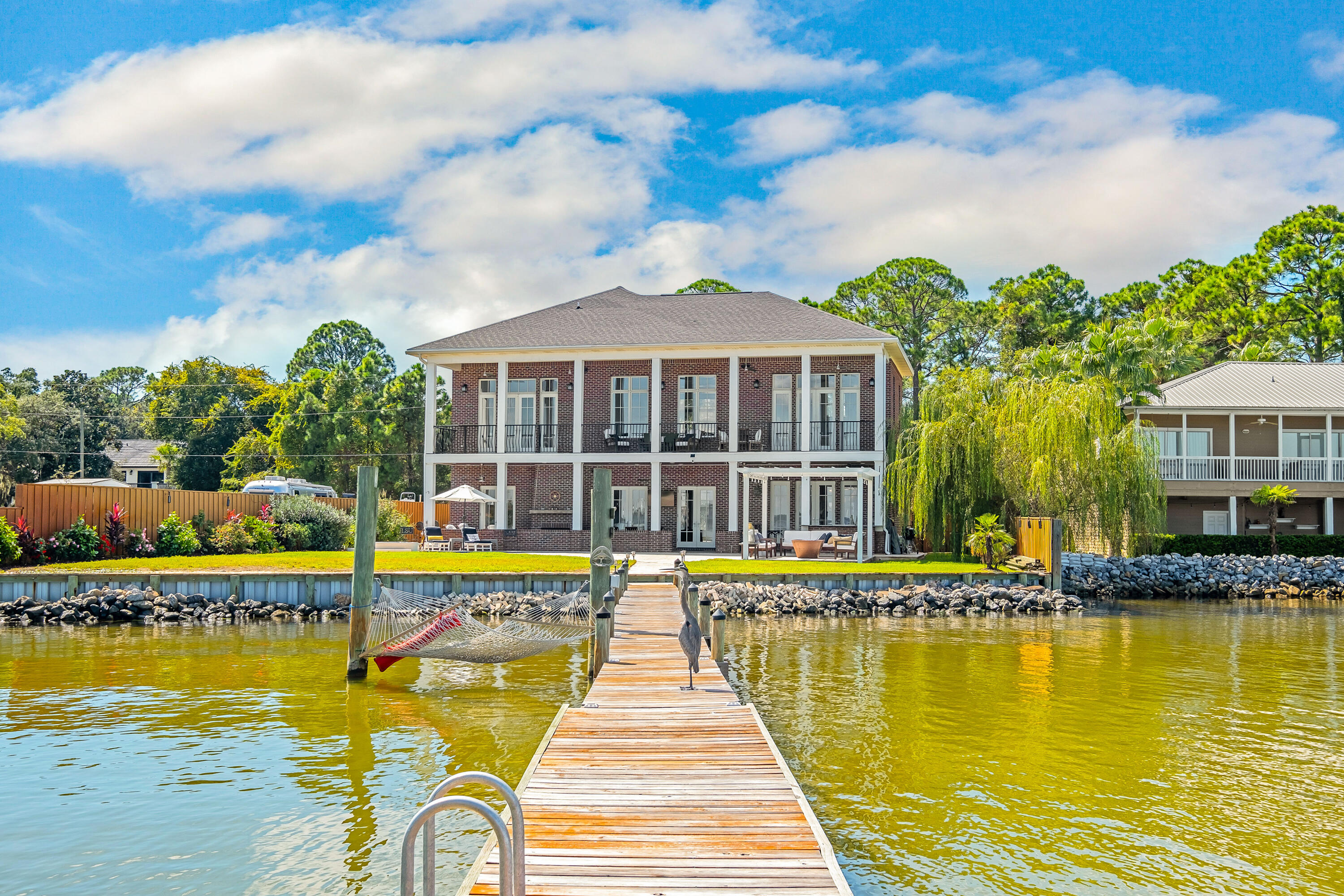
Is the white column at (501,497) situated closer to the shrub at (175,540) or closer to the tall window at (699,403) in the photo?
the tall window at (699,403)

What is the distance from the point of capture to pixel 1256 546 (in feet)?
97.3

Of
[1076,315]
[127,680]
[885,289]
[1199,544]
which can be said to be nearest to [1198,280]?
[1076,315]

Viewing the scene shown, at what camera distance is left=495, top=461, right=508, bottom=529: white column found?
3134cm

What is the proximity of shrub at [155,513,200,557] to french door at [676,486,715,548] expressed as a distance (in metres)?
13.2

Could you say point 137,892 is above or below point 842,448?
below

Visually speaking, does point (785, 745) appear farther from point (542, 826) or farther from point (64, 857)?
point (64, 857)

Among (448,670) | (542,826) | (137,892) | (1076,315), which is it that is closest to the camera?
(542,826)

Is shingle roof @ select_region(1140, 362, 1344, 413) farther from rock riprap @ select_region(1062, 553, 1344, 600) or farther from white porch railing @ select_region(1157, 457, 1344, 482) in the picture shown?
rock riprap @ select_region(1062, 553, 1344, 600)

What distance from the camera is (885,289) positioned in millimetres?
47719

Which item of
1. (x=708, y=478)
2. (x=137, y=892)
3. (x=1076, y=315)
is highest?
(x=1076, y=315)

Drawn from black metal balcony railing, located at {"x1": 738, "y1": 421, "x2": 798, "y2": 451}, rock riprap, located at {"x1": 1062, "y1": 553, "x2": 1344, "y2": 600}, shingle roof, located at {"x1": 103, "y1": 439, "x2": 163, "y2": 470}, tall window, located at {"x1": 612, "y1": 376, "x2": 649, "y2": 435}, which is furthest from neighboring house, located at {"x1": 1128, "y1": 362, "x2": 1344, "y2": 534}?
shingle roof, located at {"x1": 103, "y1": 439, "x2": 163, "y2": 470}

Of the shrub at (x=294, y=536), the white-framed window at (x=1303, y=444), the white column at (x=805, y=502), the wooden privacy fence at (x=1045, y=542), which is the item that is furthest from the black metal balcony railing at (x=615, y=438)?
the white-framed window at (x=1303, y=444)

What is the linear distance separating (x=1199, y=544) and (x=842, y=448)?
10.6m

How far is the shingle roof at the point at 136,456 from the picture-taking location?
6475 cm
